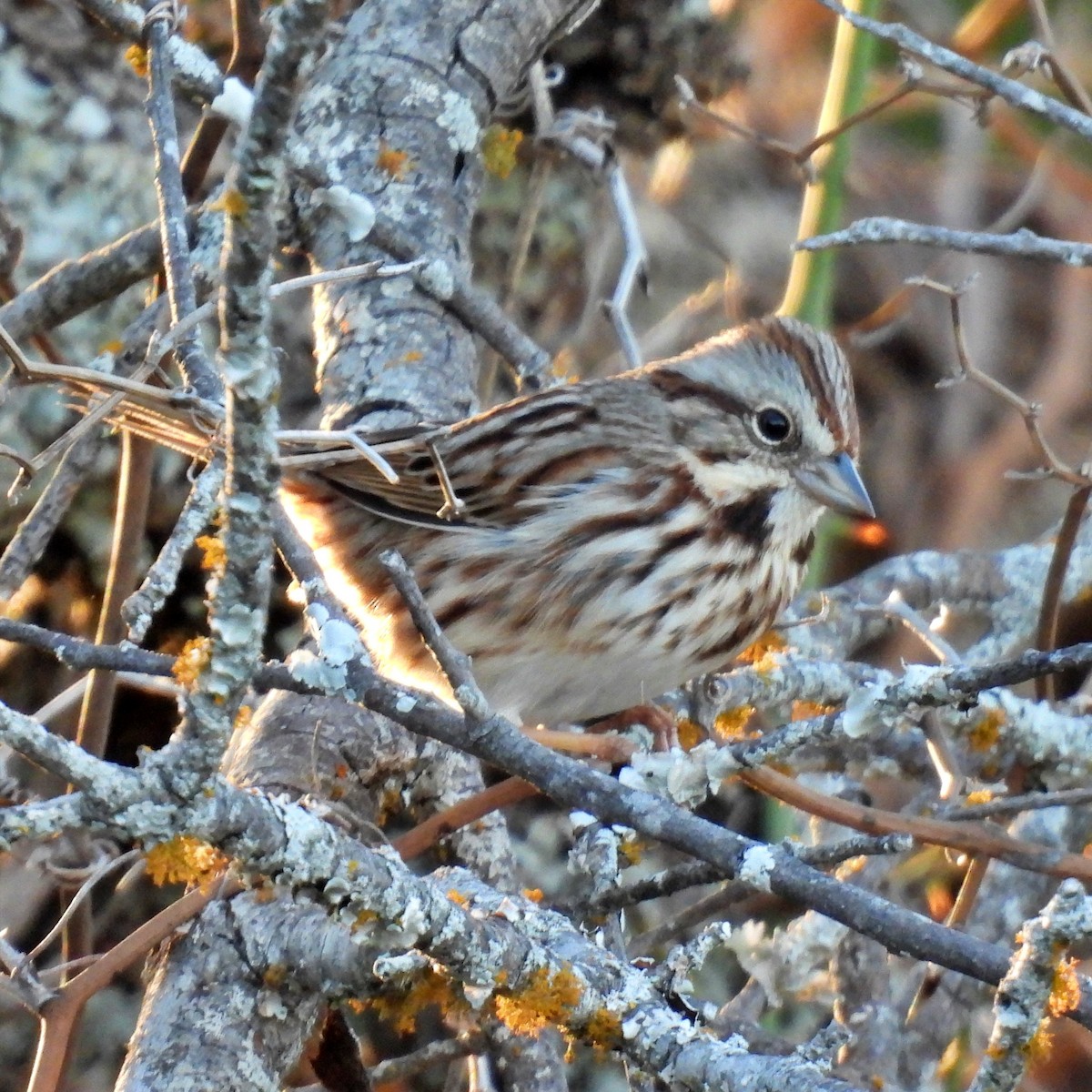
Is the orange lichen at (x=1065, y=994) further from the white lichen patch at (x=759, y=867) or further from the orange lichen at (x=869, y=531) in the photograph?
the orange lichen at (x=869, y=531)

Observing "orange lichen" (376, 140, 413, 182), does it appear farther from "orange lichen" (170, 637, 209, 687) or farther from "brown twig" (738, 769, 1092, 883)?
"orange lichen" (170, 637, 209, 687)

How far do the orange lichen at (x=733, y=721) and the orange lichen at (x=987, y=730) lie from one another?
287mm

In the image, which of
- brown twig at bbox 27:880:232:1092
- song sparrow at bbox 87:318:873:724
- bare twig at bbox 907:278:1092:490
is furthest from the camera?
song sparrow at bbox 87:318:873:724

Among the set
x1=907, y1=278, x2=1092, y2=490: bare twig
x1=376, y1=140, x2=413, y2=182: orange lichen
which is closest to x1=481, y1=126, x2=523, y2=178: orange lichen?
x1=376, y1=140, x2=413, y2=182: orange lichen

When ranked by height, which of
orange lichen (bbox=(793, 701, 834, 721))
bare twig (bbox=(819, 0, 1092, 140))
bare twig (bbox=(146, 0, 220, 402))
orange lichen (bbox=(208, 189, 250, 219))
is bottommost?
orange lichen (bbox=(208, 189, 250, 219))

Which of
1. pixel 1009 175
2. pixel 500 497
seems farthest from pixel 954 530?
pixel 500 497

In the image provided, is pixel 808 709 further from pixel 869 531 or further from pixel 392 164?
pixel 392 164

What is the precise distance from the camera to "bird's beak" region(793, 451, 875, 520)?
2.31 m

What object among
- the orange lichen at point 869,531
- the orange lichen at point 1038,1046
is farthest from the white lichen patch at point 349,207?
the orange lichen at point 869,531

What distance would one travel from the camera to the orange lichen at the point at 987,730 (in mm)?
1925

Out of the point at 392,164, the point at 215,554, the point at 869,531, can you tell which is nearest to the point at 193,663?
the point at 215,554

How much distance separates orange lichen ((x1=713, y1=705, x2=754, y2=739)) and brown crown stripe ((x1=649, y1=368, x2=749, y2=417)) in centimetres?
51

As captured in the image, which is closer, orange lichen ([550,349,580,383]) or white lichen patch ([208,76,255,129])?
white lichen patch ([208,76,255,129])

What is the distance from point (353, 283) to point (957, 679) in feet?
4.92
